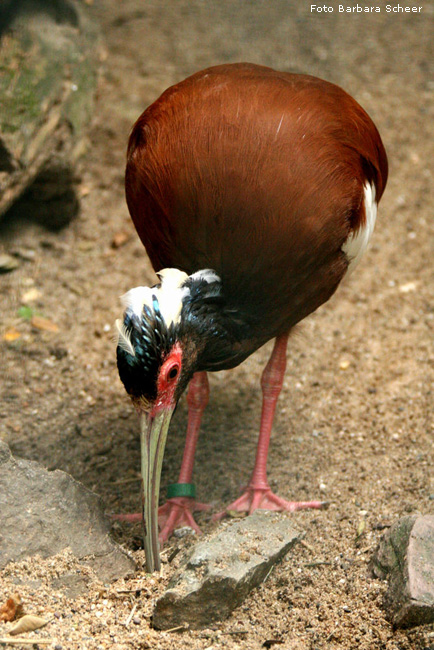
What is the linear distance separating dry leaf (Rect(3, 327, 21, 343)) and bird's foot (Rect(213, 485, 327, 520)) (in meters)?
1.75

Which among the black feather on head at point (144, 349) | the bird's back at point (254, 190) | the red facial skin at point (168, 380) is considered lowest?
the red facial skin at point (168, 380)

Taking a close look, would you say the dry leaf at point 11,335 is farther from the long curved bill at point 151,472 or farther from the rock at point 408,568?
the rock at point 408,568

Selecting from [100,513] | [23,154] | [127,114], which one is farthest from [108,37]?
[100,513]

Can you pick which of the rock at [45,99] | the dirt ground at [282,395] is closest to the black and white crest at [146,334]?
the dirt ground at [282,395]

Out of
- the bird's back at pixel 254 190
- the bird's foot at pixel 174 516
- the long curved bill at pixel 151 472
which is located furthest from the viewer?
the bird's foot at pixel 174 516

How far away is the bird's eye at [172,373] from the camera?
2.87m

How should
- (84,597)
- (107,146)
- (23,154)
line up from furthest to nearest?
(107,146) → (23,154) → (84,597)

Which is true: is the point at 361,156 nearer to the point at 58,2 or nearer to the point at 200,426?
the point at 200,426

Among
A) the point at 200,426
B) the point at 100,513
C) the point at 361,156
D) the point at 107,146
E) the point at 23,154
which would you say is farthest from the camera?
the point at 107,146

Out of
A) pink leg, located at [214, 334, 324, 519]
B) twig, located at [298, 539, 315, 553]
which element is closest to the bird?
pink leg, located at [214, 334, 324, 519]

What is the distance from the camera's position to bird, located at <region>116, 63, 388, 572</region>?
2.96 metres

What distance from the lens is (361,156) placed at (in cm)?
354

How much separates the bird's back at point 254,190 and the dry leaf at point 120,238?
1.79 metres

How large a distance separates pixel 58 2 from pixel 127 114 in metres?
1.03
